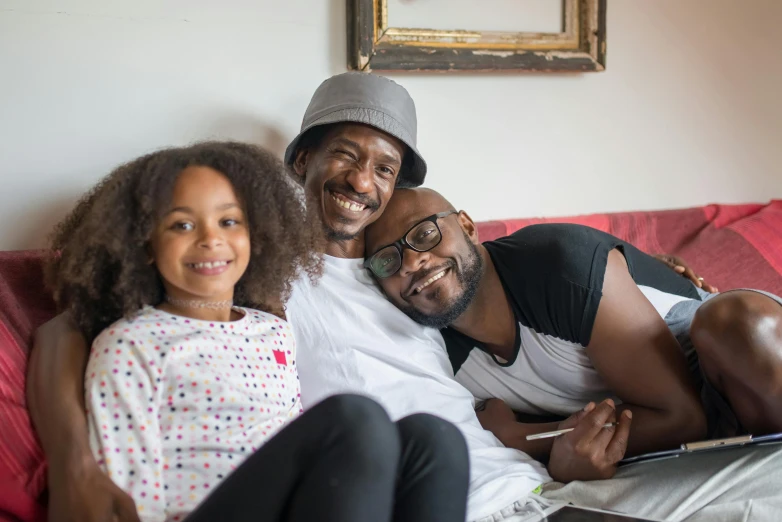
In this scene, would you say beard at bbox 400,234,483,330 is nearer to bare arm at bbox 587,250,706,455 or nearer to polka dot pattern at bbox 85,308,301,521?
bare arm at bbox 587,250,706,455

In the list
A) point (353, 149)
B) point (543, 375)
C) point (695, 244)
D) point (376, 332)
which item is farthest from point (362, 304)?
point (695, 244)

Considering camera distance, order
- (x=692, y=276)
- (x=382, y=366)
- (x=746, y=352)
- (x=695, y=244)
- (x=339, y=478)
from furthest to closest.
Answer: (x=695, y=244) → (x=692, y=276) → (x=382, y=366) → (x=746, y=352) → (x=339, y=478)

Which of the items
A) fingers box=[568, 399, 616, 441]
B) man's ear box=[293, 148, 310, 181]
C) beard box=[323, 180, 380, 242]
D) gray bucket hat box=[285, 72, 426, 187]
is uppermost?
gray bucket hat box=[285, 72, 426, 187]

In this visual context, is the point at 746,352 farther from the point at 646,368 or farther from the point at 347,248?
the point at 347,248

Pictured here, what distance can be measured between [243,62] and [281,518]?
115cm

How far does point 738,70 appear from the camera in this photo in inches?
96.3

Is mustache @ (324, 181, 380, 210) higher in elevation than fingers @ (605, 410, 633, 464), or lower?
higher

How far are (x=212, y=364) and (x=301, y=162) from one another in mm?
662

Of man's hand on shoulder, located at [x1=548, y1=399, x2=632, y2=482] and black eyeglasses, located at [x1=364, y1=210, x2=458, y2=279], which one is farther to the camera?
black eyeglasses, located at [x1=364, y1=210, x2=458, y2=279]

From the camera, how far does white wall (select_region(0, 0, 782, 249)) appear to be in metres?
1.52

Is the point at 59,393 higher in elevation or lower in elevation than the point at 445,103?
lower

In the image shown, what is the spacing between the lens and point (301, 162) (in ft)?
5.41

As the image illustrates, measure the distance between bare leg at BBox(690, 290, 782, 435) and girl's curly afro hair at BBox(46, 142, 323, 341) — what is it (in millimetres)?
818

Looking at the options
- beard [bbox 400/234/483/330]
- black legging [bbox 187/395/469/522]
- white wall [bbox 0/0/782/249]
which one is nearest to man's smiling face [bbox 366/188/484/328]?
beard [bbox 400/234/483/330]
